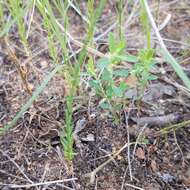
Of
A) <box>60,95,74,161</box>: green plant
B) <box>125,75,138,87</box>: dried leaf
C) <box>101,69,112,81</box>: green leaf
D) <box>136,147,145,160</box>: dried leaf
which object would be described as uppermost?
<box>101,69,112,81</box>: green leaf

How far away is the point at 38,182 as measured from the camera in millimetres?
920

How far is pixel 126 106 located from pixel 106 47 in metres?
0.31

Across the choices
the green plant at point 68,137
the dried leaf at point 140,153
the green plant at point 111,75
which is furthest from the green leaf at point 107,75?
the dried leaf at point 140,153

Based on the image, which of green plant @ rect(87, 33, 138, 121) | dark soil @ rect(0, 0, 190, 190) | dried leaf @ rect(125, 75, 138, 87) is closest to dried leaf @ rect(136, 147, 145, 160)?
dark soil @ rect(0, 0, 190, 190)

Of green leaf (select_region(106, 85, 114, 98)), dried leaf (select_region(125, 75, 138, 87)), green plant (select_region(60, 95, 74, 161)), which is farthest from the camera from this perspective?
dried leaf (select_region(125, 75, 138, 87))

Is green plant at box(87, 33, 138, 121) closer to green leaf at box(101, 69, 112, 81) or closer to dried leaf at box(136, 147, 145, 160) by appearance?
green leaf at box(101, 69, 112, 81)

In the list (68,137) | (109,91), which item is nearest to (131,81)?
(109,91)

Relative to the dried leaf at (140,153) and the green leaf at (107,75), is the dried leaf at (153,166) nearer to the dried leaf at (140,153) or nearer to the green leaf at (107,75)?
the dried leaf at (140,153)

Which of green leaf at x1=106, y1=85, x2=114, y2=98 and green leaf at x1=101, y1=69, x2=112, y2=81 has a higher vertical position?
green leaf at x1=101, y1=69, x2=112, y2=81

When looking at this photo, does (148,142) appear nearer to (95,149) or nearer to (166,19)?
(95,149)

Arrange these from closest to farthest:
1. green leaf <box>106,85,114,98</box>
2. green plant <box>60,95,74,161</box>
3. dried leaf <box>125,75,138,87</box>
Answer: green plant <box>60,95,74,161</box> < green leaf <box>106,85,114,98</box> < dried leaf <box>125,75,138,87</box>

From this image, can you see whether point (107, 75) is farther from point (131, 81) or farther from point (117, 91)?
point (131, 81)

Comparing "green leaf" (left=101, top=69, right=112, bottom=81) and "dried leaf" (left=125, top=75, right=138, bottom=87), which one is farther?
"dried leaf" (left=125, top=75, right=138, bottom=87)

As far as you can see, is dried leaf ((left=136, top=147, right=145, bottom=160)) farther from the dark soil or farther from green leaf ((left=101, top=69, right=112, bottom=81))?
green leaf ((left=101, top=69, right=112, bottom=81))
